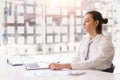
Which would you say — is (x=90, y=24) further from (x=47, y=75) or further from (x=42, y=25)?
(x=42, y=25)

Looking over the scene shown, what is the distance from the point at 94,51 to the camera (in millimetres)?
2434

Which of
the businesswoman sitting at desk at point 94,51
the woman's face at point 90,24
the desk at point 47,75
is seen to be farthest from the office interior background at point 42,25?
the desk at point 47,75

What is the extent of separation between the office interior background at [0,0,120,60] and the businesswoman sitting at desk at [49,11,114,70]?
1.08 metres

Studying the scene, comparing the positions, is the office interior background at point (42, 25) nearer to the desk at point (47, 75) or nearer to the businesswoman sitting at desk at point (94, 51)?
the businesswoman sitting at desk at point (94, 51)

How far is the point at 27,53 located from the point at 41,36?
339 mm

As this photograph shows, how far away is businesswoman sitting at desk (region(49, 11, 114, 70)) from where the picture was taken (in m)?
2.26

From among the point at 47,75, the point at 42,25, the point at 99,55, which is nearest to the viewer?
the point at 47,75

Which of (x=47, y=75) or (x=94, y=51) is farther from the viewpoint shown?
(x=94, y=51)

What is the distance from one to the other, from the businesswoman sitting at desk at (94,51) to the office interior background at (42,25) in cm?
108

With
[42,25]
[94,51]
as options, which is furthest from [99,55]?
[42,25]

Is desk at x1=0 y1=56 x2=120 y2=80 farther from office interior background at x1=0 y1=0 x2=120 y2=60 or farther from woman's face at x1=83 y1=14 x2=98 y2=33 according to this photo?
office interior background at x1=0 y1=0 x2=120 y2=60

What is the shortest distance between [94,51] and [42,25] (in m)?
1.39

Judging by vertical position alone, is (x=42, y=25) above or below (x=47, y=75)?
above

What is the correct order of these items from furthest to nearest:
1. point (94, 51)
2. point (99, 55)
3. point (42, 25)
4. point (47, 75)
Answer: point (42, 25) → point (94, 51) → point (99, 55) → point (47, 75)
